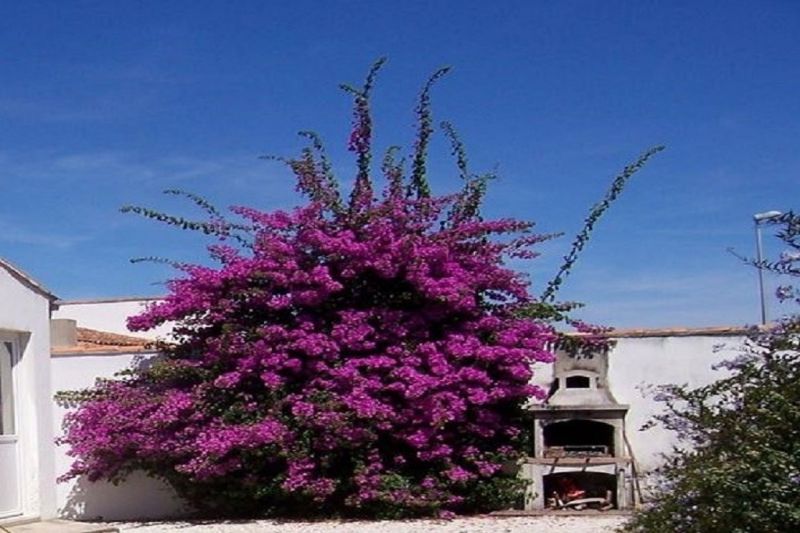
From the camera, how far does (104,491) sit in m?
16.0

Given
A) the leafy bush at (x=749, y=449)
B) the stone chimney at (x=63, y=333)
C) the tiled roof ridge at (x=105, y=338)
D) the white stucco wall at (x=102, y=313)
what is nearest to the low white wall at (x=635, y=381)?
the stone chimney at (x=63, y=333)

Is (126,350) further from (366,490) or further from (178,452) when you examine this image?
(366,490)

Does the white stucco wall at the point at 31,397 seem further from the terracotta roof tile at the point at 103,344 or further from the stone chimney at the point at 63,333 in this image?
the stone chimney at the point at 63,333

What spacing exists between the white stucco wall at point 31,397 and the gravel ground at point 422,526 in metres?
1.89

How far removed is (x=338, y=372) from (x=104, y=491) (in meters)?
4.12

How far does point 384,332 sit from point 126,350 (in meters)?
3.85

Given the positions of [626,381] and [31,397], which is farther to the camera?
[626,381]

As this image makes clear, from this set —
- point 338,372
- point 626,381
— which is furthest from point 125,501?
point 626,381

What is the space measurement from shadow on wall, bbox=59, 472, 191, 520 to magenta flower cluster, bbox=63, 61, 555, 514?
538 millimetres

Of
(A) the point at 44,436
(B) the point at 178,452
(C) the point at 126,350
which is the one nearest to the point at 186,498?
(B) the point at 178,452

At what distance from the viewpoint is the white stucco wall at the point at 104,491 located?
15.9 m

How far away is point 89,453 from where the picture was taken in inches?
596

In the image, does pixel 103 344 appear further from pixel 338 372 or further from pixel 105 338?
pixel 338 372

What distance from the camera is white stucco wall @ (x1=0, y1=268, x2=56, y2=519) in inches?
482
